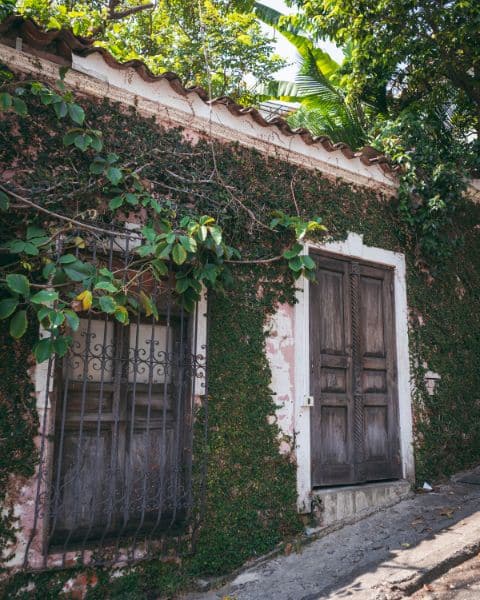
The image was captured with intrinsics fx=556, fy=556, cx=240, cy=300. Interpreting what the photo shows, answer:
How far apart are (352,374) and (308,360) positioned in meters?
0.57

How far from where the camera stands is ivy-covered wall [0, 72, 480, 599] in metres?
3.52

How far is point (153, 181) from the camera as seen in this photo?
4.09 metres

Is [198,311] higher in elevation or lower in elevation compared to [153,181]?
lower

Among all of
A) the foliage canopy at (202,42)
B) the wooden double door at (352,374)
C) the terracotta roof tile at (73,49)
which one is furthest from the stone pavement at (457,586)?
the foliage canopy at (202,42)

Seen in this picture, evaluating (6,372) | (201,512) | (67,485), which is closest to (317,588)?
(201,512)

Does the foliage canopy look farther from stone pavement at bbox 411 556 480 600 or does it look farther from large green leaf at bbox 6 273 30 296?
stone pavement at bbox 411 556 480 600

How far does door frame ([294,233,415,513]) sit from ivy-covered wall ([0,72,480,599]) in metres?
0.10

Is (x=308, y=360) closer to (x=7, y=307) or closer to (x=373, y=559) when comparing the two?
(x=373, y=559)

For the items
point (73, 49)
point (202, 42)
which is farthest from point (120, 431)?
point (202, 42)

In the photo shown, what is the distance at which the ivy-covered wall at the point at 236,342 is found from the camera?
352 cm

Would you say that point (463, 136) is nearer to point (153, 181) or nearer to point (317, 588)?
point (153, 181)

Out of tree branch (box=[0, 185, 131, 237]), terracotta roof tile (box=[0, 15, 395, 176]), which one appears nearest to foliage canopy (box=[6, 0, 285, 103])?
terracotta roof tile (box=[0, 15, 395, 176])

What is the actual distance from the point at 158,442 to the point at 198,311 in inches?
39.0

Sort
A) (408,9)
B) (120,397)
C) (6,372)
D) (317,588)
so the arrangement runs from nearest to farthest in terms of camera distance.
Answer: (6,372) → (317,588) → (120,397) → (408,9)
